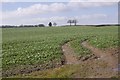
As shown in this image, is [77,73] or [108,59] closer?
[77,73]

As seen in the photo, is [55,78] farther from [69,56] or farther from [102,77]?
[69,56]

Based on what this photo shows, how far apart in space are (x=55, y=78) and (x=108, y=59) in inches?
282

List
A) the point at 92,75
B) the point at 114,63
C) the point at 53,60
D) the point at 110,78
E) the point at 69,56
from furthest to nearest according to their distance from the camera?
1. the point at 69,56
2. the point at 53,60
3. the point at 114,63
4. the point at 92,75
5. the point at 110,78

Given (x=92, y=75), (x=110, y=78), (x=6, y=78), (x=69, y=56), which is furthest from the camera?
(x=69, y=56)

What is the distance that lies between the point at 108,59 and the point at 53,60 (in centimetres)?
516

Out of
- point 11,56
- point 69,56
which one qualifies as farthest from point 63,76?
point 11,56

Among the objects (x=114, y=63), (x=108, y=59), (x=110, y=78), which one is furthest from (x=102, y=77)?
(x=108, y=59)

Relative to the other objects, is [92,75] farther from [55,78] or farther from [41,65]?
[41,65]

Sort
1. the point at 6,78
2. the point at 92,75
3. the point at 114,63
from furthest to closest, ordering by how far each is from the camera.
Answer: the point at 114,63 < the point at 6,78 < the point at 92,75

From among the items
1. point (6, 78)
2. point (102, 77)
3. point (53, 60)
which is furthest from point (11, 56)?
point (102, 77)

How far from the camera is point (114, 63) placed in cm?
2244

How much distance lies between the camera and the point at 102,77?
18.2 meters

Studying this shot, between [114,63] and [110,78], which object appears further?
[114,63]

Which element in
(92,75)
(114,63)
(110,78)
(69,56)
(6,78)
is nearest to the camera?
(110,78)
